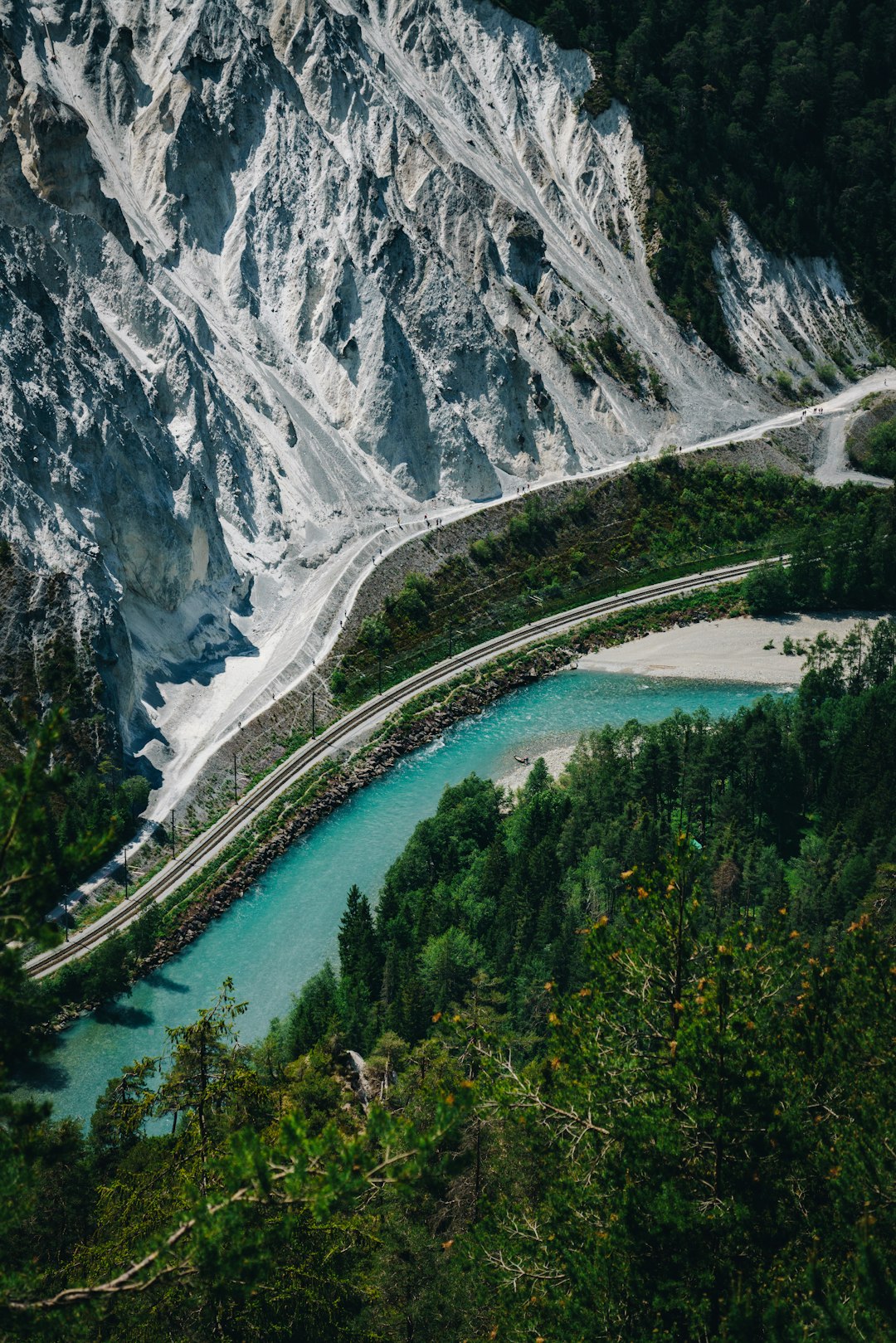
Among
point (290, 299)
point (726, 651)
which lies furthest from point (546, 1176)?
point (290, 299)

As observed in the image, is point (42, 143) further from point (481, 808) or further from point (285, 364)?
point (481, 808)

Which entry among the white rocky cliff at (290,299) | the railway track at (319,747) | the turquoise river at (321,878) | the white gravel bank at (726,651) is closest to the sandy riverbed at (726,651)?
the white gravel bank at (726,651)

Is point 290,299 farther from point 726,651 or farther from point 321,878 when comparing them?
point 321,878

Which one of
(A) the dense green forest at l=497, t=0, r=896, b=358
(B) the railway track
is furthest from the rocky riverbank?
(A) the dense green forest at l=497, t=0, r=896, b=358

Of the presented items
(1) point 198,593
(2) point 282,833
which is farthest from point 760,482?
(2) point 282,833

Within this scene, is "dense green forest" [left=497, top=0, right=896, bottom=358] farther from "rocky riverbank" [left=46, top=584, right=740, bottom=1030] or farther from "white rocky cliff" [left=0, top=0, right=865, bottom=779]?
"rocky riverbank" [left=46, top=584, right=740, bottom=1030]

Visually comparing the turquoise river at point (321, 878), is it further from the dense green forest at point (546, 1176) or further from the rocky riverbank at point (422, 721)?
the dense green forest at point (546, 1176)
